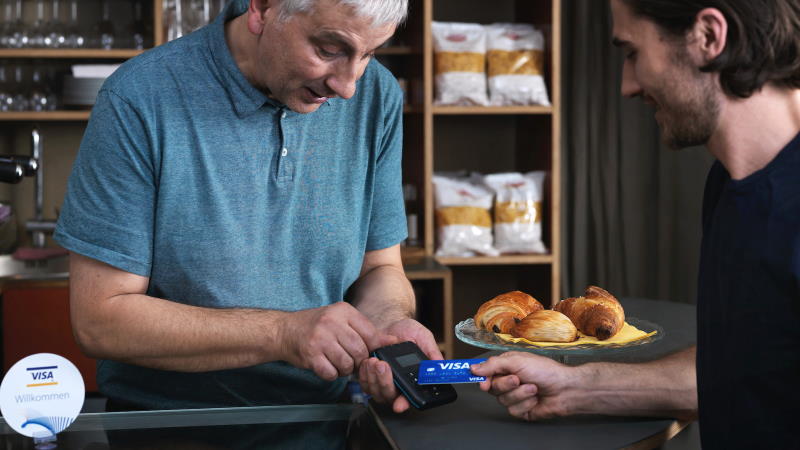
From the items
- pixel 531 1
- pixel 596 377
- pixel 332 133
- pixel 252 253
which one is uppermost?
pixel 531 1

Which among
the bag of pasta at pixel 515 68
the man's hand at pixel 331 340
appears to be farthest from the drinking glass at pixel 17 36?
the man's hand at pixel 331 340

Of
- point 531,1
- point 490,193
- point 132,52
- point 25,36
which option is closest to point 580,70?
point 531,1

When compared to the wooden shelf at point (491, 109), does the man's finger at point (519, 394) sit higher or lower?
lower

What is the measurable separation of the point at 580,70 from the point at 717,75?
8.70 feet

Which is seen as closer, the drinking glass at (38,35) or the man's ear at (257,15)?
the man's ear at (257,15)

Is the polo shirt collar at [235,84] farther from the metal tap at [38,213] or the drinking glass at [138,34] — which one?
the metal tap at [38,213]

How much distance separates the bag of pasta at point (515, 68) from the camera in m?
3.23

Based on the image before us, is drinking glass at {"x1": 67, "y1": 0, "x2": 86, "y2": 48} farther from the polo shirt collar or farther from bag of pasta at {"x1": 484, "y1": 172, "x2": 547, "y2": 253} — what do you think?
the polo shirt collar

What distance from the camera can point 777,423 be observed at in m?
1.00

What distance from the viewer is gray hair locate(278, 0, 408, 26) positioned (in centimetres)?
124

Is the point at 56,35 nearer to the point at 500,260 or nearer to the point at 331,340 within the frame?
the point at 500,260

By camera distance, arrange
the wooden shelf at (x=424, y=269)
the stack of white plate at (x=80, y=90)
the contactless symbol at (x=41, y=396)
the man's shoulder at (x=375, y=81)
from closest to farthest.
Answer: the contactless symbol at (x=41, y=396)
the man's shoulder at (x=375, y=81)
the wooden shelf at (x=424, y=269)
the stack of white plate at (x=80, y=90)

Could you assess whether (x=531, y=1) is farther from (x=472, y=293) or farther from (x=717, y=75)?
(x=717, y=75)

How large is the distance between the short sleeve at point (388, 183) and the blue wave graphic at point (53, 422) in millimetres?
656
